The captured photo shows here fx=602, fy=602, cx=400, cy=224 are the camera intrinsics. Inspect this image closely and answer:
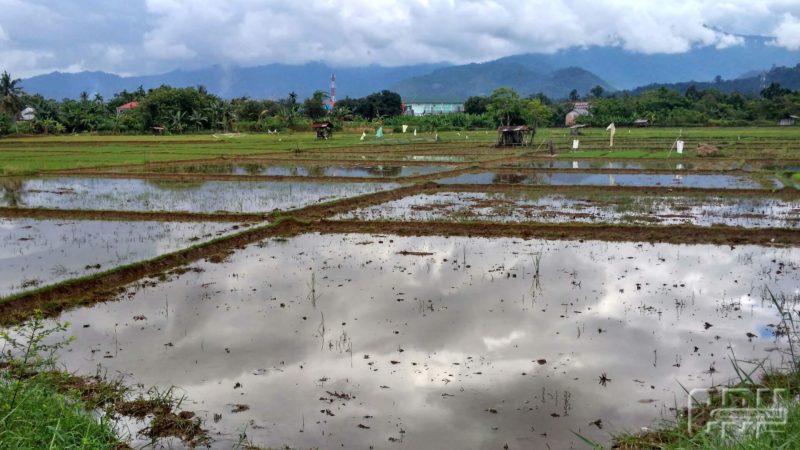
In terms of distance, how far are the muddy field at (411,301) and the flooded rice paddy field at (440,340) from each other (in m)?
0.03

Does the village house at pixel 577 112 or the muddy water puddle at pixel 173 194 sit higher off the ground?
the village house at pixel 577 112

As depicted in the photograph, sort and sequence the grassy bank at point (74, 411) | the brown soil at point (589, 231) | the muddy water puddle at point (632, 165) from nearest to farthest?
the grassy bank at point (74, 411) < the brown soil at point (589, 231) < the muddy water puddle at point (632, 165)

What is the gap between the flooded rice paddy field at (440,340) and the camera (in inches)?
190

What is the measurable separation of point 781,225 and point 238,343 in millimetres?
10723

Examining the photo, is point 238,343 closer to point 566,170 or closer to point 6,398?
point 6,398

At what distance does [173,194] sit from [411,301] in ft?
38.0

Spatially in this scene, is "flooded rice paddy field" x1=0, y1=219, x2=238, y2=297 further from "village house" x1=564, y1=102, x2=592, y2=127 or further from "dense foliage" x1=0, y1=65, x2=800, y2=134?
"village house" x1=564, y1=102, x2=592, y2=127

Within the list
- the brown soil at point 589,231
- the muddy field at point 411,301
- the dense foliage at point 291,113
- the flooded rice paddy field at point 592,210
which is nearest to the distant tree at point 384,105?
the dense foliage at point 291,113

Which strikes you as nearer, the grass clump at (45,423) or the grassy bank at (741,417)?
the grassy bank at (741,417)

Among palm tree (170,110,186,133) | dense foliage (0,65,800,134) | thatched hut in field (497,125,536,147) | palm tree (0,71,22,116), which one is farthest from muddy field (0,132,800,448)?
palm tree (0,71,22,116)

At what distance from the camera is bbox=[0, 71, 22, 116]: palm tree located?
191 feet

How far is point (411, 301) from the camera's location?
24.9 feet

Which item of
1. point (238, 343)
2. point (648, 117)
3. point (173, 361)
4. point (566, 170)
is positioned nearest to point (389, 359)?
point (238, 343)

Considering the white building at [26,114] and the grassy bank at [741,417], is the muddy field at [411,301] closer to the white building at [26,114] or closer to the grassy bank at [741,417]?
the grassy bank at [741,417]
